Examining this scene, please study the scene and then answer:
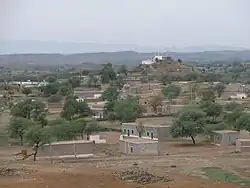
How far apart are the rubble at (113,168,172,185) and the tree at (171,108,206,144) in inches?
481

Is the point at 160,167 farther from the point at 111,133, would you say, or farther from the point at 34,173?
the point at 111,133

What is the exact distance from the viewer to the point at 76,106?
55250mm

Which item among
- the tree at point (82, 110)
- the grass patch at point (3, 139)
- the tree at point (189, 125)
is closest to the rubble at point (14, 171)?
the grass patch at point (3, 139)

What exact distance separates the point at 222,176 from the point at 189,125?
1285 cm

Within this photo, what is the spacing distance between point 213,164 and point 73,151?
8.70m

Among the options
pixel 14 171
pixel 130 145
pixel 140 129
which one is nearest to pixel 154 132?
pixel 140 129

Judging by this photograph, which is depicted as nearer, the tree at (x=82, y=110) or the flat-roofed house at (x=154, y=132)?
the flat-roofed house at (x=154, y=132)

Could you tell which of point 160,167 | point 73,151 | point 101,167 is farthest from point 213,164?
point 73,151

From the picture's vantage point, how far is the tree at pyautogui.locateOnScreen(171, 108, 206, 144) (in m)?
40.8

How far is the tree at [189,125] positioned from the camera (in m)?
40.8

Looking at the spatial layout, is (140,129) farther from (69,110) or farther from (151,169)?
(151,169)

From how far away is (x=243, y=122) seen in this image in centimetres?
4238

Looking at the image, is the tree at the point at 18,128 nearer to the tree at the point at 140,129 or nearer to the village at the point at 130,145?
the village at the point at 130,145

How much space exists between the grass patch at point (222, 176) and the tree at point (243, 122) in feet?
40.6
